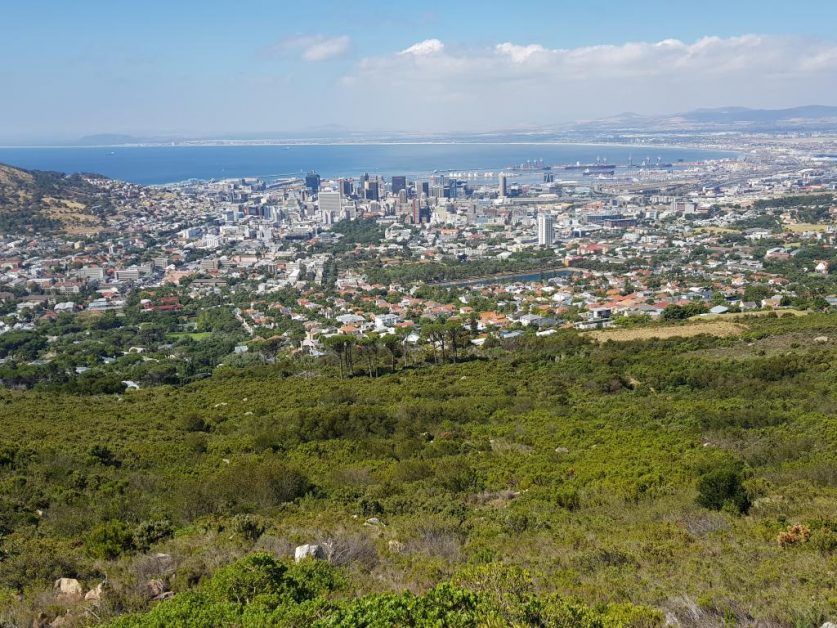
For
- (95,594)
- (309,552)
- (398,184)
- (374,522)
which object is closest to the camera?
(95,594)

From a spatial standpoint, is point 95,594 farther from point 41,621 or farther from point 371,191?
point 371,191

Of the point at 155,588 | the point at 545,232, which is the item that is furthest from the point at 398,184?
the point at 155,588

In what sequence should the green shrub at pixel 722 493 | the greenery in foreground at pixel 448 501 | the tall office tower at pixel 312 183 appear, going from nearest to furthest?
the greenery in foreground at pixel 448 501
the green shrub at pixel 722 493
the tall office tower at pixel 312 183

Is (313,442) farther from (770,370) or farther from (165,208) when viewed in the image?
(165,208)

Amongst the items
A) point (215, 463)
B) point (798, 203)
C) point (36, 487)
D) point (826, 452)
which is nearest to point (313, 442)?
point (215, 463)

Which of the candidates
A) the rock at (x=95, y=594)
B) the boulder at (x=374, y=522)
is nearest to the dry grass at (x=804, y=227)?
the boulder at (x=374, y=522)

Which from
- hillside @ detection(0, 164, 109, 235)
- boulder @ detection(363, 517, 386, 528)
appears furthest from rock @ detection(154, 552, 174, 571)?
hillside @ detection(0, 164, 109, 235)

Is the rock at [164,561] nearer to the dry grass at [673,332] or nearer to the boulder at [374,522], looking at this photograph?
the boulder at [374,522]
